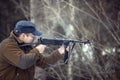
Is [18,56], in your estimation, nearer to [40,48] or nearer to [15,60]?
[15,60]

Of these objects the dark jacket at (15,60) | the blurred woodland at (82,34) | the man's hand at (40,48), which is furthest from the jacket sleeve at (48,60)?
the blurred woodland at (82,34)

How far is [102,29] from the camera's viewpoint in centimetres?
998

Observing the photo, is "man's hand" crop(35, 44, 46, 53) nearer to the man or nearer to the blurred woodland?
the man

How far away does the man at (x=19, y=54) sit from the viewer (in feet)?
16.7

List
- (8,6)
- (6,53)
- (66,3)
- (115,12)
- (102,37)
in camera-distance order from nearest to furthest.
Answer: (6,53), (66,3), (102,37), (115,12), (8,6)

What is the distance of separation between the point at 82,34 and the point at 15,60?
378 cm

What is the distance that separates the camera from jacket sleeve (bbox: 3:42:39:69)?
5.06 metres

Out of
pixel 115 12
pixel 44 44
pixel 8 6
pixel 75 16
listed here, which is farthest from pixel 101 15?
pixel 8 6

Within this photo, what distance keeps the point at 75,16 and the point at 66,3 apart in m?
0.52

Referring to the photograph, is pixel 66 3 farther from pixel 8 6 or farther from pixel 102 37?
pixel 8 6

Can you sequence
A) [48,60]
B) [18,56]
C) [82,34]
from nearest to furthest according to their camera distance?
[18,56] < [48,60] < [82,34]

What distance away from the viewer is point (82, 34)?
8.71 metres

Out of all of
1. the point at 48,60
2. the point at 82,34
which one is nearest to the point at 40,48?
the point at 48,60

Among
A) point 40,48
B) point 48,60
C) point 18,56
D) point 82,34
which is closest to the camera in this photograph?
point 18,56
